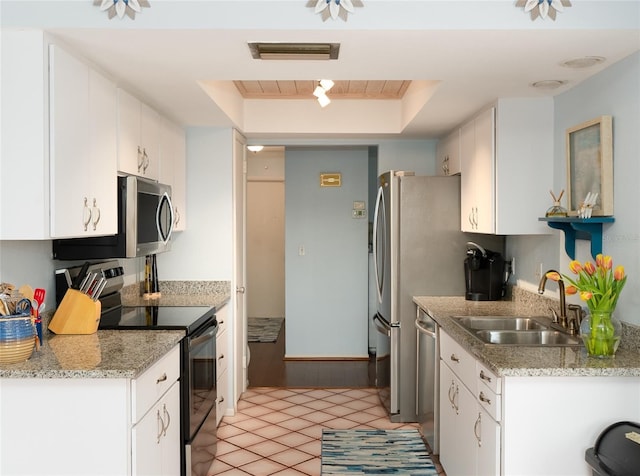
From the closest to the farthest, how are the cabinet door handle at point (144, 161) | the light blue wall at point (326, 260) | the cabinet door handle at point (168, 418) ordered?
the cabinet door handle at point (168, 418), the cabinet door handle at point (144, 161), the light blue wall at point (326, 260)

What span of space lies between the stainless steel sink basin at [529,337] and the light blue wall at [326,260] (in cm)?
289

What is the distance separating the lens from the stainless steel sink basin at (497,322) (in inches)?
125

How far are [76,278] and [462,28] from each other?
220cm

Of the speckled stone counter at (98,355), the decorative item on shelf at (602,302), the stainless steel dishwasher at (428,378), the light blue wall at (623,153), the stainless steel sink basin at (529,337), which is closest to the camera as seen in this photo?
the speckled stone counter at (98,355)

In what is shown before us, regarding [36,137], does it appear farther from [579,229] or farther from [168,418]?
[579,229]

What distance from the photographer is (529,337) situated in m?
2.96

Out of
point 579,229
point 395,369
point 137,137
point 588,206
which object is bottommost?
point 395,369

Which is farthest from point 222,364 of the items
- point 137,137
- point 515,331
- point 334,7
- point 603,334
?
point 334,7

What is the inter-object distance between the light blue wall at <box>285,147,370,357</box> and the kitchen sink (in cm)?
268

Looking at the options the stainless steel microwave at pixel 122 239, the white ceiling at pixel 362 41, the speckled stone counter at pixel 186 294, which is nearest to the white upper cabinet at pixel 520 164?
the white ceiling at pixel 362 41

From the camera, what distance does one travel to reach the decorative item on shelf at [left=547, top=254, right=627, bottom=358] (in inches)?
88.9

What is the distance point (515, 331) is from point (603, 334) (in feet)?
2.30

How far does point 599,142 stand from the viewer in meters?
2.61

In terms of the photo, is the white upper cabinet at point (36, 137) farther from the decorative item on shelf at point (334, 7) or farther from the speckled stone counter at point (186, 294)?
the speckled stone counter at point (186, 294)
